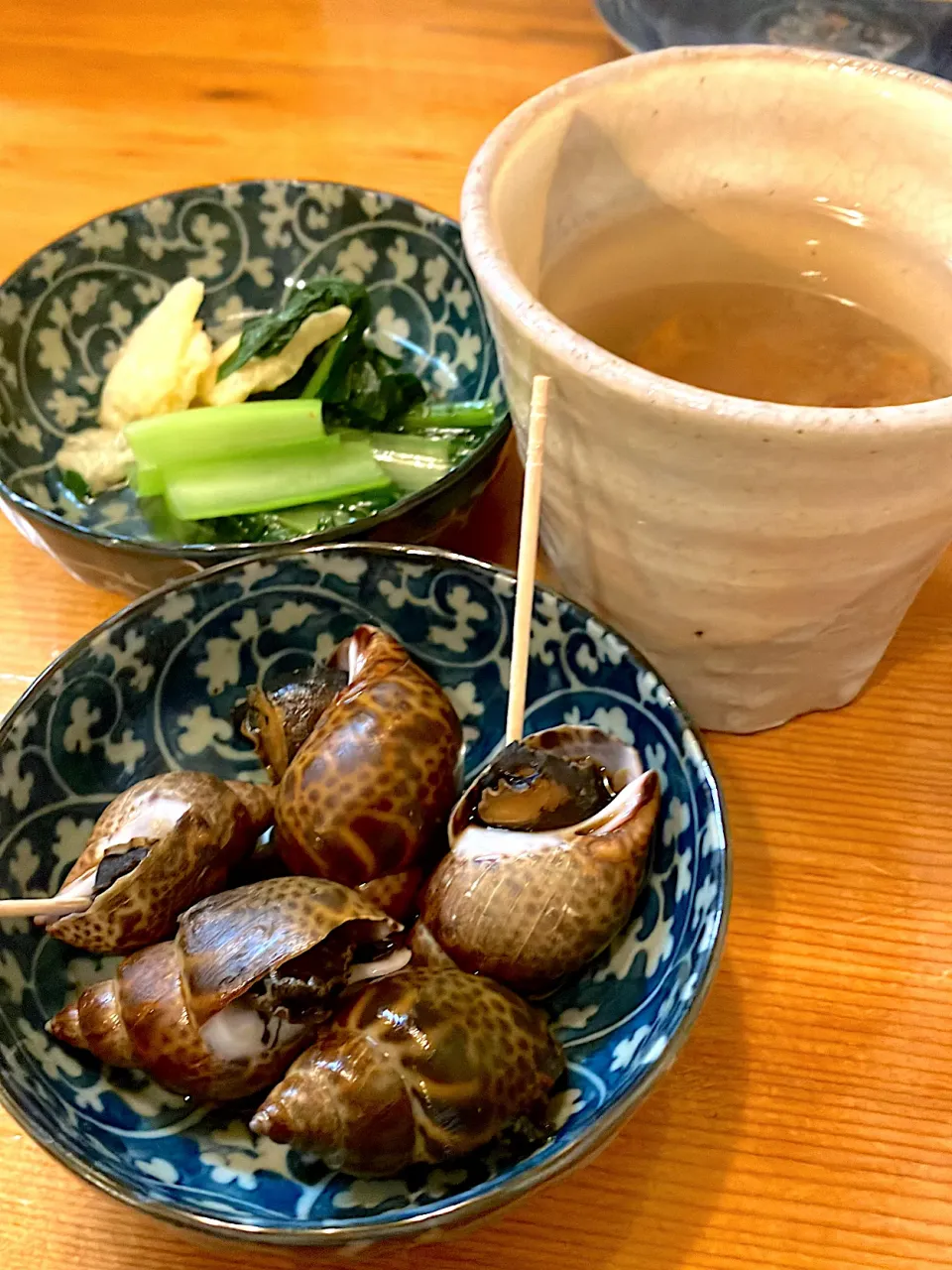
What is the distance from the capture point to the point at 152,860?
55cm

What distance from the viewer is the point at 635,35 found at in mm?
1174

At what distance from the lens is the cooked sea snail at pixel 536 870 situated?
20.8 inches

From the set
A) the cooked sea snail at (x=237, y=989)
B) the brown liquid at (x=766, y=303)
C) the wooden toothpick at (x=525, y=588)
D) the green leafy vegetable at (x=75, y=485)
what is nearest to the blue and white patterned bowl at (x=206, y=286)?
the green leafy vegetable at (x=75, y=485)

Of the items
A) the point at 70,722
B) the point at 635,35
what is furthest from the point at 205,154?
the point at 70,722

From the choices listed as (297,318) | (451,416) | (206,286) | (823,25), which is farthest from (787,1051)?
(823,25)

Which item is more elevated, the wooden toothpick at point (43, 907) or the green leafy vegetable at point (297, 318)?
the green leafy vegetable at point (297, 318)

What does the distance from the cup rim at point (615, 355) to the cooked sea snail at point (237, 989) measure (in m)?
0.29

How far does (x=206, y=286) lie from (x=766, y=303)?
1.89ft

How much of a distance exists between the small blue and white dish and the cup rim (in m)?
0.46

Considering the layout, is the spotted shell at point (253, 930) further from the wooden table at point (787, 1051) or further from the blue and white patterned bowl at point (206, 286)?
the blue and white patterned bowl at point (206, 286)

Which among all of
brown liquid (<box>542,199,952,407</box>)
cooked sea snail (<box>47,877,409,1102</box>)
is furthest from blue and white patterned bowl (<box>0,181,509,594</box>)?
cooked sea snail (<box>47,877,409,1102</box>)

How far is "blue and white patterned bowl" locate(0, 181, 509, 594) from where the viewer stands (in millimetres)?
922

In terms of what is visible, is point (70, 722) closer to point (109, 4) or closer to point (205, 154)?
point (205, 154)

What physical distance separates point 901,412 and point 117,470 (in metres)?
0.64
